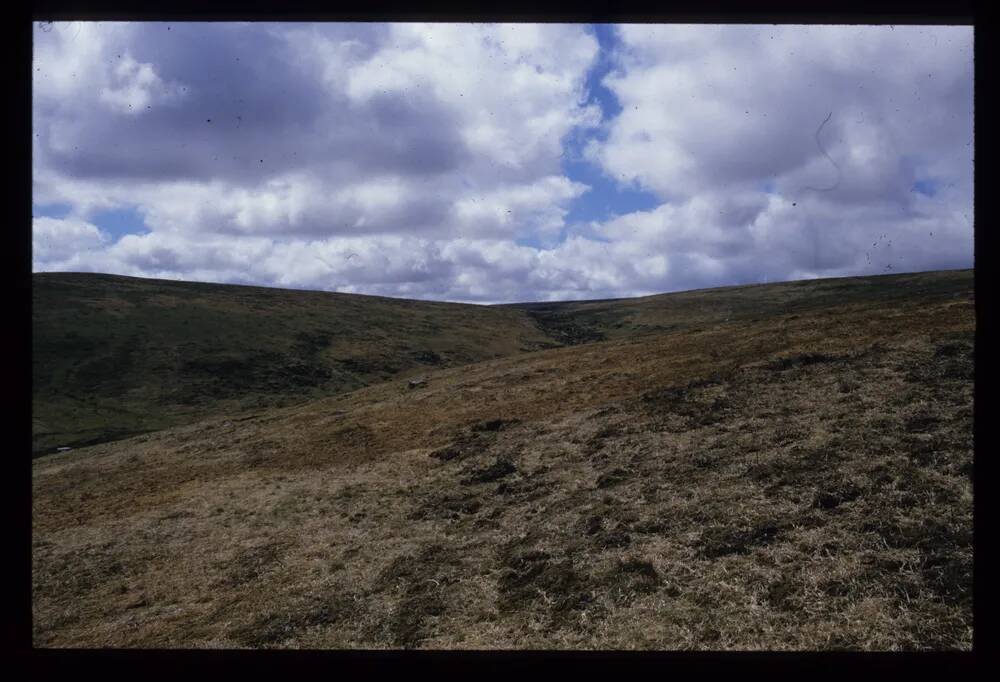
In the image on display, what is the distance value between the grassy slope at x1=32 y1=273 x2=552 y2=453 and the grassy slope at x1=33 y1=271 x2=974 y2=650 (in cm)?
3472

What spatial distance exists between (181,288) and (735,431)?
110 meters

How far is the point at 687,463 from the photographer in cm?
1431

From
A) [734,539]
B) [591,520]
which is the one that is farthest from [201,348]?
[734,539]

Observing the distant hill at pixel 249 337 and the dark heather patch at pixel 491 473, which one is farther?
the distant hill at pixel 249 337

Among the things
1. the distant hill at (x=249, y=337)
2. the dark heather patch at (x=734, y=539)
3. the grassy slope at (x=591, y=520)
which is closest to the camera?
the grassy slope at (x=591, y=520)

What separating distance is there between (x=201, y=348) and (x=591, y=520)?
238 feet

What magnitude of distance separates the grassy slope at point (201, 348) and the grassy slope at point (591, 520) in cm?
3472

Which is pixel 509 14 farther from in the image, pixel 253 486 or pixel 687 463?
pixel 253 486

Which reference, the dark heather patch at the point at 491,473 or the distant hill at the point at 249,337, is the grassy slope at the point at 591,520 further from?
the distant hill at the point at 249,337

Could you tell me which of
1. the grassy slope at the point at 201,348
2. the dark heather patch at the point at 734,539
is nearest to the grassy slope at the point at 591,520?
the dark heather patch at the point at 734,539

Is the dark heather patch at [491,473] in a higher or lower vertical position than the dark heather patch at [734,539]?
lower

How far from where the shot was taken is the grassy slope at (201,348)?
57312mm

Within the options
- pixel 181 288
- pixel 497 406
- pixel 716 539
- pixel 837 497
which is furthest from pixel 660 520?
pixel 181 288

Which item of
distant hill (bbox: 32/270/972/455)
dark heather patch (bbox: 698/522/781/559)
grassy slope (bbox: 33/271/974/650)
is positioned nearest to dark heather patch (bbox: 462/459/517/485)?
grassy slope (bbox: 33/271/974/650)
